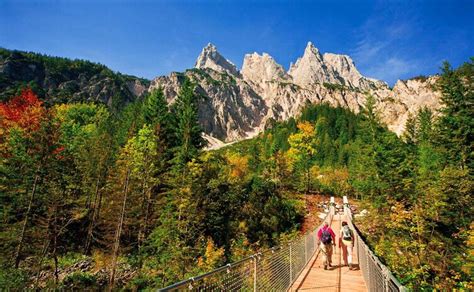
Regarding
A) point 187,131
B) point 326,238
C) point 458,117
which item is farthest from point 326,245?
point 458,117

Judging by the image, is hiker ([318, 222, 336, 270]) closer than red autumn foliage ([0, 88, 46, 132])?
Yes

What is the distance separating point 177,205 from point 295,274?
15.1 meters

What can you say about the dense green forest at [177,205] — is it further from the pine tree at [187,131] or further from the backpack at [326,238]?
the backpack at [326,238]

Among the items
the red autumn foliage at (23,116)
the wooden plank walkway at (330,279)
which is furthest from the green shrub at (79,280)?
the wooden plank walkway at (330,279)

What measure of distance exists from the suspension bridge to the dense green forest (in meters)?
8.55

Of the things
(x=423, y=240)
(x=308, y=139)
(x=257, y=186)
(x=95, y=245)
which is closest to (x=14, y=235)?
(x=95, y=245)

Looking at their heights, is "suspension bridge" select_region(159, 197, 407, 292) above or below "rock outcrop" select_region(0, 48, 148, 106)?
below

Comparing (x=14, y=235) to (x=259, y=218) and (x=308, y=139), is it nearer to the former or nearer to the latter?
(x=259, y=218)

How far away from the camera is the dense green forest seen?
774 inches

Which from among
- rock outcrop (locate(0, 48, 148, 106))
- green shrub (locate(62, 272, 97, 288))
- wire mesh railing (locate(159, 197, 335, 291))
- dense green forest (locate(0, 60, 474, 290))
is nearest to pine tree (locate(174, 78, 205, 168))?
dense green forest (locate(0, 60, 474, 290))

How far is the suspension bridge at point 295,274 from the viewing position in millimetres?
5273

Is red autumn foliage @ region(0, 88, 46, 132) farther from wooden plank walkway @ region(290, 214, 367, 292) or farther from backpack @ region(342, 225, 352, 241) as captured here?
backpack @ region(342, 225, 352, 241)

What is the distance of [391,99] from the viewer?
112625 millimetres

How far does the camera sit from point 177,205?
23344 mm
